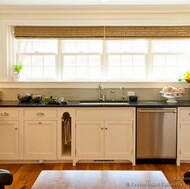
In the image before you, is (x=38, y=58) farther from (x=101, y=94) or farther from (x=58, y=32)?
(x=101, y=94)

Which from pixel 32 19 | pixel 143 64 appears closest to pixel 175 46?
pixel 143 64

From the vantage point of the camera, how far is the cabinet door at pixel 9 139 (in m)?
4.47

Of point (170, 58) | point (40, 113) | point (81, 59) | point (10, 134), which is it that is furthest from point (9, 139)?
point (170, 58)

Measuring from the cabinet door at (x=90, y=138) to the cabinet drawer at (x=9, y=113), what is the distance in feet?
3.09

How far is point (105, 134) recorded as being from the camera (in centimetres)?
446

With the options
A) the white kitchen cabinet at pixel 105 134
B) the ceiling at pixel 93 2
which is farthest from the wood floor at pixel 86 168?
the ceiling at pixel 93 2

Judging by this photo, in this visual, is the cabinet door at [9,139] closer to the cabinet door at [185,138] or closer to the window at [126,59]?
the window at [126,59]

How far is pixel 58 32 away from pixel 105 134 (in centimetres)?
196

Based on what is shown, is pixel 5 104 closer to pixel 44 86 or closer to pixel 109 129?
pixel 44 86

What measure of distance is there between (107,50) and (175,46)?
3.98 feet

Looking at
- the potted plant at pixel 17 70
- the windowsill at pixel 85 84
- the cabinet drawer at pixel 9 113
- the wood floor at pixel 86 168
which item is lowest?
the wood floor at pixel 86 168

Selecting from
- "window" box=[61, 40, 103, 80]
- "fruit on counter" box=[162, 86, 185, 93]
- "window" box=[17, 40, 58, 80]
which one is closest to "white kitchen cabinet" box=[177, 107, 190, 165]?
"fruit on counter" box=[162, 86, 185, 93]

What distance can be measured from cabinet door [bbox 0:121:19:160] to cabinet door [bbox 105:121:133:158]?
1.38m

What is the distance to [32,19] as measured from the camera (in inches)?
198
